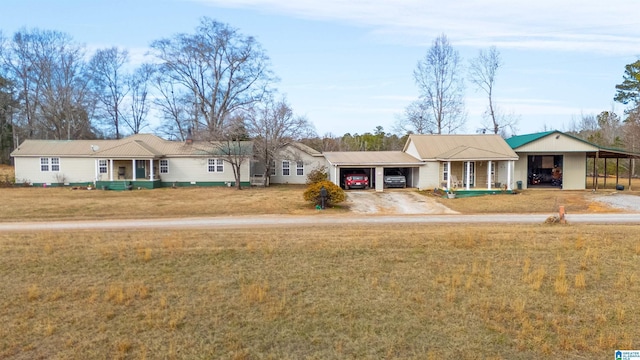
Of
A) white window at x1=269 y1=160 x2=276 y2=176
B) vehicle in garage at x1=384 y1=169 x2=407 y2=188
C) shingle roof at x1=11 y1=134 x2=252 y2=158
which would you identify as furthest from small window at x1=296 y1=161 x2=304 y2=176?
vehicle in garage at x1=384 y1=169 x2=407 y2=188

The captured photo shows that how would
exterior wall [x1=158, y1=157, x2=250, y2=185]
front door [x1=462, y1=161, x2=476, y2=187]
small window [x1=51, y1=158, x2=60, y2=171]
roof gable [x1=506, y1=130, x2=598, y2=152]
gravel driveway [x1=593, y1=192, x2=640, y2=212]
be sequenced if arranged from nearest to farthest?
gravel driveway [x1=593, y1=192, x2=640, y2=212], roof gable [x1=506, y1=130, x2=598, y2=152], front door [x1=462, y1=161, x2=476, y2=187], small window [x1=51, y1=158, x2=60, y2=171], exterior wall [x1=158, y1=157, x2=250, y2=185]

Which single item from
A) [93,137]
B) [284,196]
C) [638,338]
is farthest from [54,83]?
[638,338]

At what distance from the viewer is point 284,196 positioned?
79.7 ft

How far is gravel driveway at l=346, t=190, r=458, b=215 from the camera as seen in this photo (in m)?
19.7

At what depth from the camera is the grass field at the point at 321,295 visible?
500 cm

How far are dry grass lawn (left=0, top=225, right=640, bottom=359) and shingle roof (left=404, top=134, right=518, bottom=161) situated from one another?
17.7m

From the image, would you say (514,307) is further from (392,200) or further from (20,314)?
(392,200)

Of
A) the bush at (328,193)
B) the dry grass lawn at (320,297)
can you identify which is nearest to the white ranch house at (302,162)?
the bush at (328,193)

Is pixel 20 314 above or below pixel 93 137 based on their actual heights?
below

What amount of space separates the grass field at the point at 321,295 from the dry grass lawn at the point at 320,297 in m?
0.03

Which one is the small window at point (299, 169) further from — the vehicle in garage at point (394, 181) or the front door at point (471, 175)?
the front door at point (471, 175)

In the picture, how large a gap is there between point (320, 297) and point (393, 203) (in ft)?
52.8

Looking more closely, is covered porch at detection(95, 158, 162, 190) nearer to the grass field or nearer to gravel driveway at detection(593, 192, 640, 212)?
the grass field

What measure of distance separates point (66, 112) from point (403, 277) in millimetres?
50039
